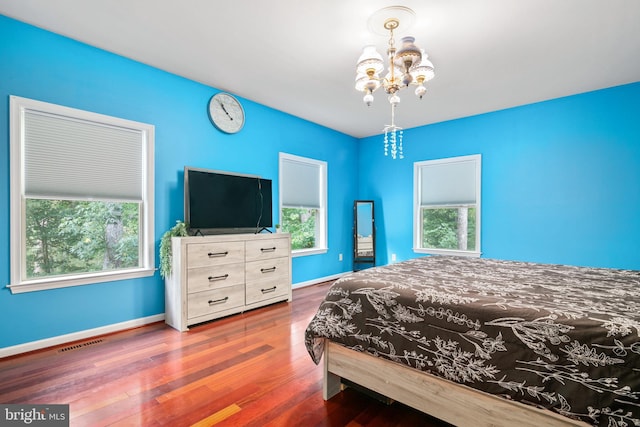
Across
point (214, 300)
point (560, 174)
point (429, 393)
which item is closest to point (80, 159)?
point (214, 300)

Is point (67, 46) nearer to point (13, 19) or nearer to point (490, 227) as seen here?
point (13, 19)

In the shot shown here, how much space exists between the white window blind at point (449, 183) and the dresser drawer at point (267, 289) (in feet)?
8.62

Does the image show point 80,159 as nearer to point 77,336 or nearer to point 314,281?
point 77,336


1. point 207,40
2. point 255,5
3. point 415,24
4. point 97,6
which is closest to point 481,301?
point 415,24

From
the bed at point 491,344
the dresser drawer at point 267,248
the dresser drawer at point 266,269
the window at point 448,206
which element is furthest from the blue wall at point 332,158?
the bed at point 491,344

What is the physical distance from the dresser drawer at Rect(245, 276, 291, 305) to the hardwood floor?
0.61 metres

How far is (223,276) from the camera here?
10.5ft

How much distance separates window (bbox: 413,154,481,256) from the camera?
446 cm

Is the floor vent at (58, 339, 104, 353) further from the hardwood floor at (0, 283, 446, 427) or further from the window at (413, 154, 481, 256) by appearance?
the window at (413, 154, 481, 256)

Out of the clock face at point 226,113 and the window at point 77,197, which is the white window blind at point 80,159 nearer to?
the window at point 77,197

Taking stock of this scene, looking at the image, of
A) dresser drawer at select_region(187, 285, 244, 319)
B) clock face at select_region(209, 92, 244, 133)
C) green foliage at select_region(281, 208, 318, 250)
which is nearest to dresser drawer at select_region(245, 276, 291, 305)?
dresser drawer at select_region(187, 285, 244, 319)

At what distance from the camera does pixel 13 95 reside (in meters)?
2.33

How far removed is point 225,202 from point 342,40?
6.67 feet

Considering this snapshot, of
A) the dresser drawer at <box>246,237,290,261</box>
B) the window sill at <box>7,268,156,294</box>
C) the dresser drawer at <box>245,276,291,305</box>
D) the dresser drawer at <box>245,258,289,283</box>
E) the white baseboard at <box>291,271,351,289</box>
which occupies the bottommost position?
the white baseboard at <box>291,271,351,289</box>
